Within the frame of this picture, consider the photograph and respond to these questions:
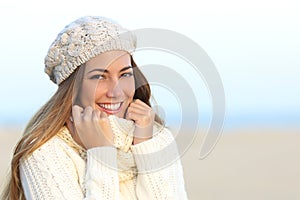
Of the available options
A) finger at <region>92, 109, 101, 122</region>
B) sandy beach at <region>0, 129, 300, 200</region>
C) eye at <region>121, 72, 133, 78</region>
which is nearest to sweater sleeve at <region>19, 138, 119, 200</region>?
finger at <region>92, 109, 101, 122</region>

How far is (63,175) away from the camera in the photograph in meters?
3.78

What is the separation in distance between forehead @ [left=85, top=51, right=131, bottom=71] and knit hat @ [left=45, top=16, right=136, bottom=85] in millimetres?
21

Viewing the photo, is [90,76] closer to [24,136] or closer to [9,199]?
[24,136]

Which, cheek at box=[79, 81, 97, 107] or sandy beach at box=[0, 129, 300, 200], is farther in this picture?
sandy beach at box=[0, 129, 300, 200]

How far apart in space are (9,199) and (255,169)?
472 inches

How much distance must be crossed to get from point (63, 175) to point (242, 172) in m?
11.6

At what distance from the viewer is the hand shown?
3951mm

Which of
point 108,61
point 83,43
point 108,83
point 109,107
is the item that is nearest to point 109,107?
point 109,107

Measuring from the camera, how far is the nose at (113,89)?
3.88m

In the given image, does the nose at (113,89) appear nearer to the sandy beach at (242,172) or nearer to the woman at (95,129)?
the woman at (95,129)

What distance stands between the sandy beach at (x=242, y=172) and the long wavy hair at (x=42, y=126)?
647 centimetres

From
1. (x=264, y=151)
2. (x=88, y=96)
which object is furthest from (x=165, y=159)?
(x=264, y=151)

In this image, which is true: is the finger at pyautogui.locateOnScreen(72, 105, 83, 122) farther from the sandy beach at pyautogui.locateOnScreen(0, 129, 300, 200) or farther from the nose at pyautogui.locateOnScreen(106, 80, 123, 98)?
the sandy beach at pyautogui.locateOnScreen(0, 129, 300, 200)

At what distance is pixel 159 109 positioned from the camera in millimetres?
4230
